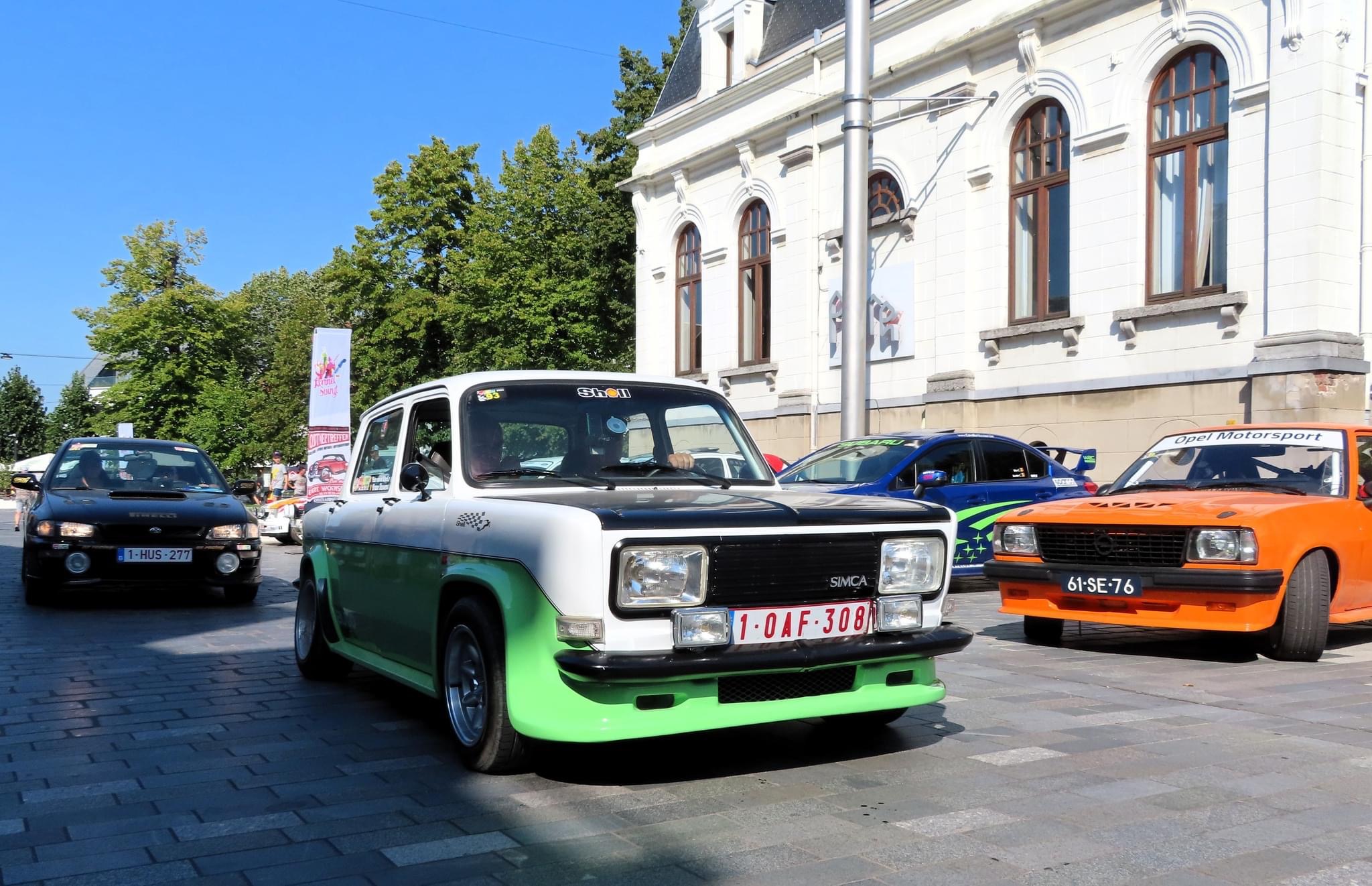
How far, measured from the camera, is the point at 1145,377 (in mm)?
18891

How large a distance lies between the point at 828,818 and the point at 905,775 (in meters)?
0.76

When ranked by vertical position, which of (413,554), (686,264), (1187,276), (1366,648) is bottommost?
(1366,648)

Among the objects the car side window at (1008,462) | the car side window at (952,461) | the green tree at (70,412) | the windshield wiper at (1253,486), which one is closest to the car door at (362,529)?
the windshield wiper at (1253,486)

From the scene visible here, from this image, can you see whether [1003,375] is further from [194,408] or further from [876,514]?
[194,408]

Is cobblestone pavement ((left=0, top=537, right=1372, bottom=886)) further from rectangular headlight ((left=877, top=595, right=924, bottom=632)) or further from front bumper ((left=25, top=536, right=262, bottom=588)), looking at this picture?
front bumper ((left=25, top=536, right=262, bottom=588))

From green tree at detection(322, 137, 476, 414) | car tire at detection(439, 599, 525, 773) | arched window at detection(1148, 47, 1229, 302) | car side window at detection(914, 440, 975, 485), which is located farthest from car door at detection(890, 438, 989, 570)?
green tree at detection(322, 137, 476, 414)

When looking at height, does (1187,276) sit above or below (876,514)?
above

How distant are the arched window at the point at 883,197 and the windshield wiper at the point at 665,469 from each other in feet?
62.8

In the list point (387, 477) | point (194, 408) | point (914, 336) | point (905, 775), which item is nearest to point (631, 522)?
point (905, 775)

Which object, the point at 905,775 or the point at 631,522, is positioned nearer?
the point at 631,522

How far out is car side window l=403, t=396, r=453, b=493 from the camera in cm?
588

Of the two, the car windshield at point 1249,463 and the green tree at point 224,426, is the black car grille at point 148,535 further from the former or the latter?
the green tree at point 224,426

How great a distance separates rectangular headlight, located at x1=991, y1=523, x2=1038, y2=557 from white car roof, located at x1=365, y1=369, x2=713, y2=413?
3.31 metres

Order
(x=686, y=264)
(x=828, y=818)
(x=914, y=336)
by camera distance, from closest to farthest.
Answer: (x=828, y=818), (x=914, y=336), (x=686, y=264)
